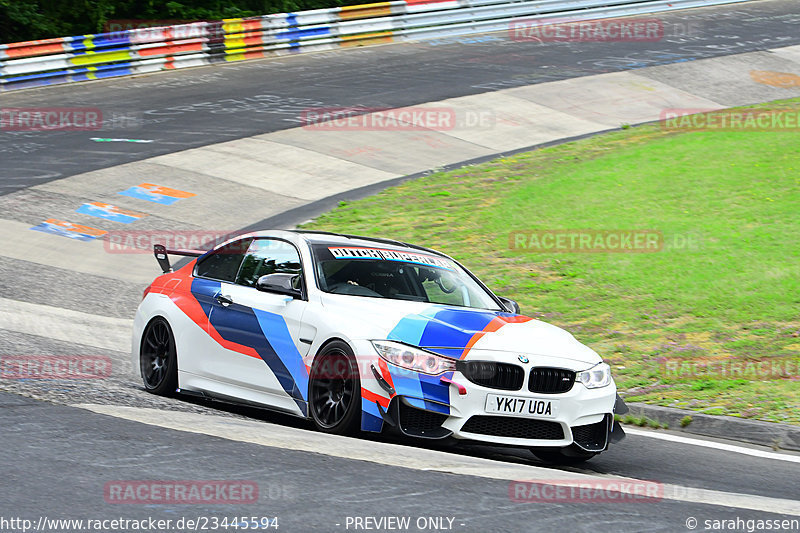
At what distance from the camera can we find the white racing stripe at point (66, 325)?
10.9m

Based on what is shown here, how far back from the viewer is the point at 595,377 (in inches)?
286

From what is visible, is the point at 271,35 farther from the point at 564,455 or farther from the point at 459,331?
the point at 564,455

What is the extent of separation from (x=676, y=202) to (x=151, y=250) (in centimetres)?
826

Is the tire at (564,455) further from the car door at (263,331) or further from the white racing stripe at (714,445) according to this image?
the car door at (263,331)

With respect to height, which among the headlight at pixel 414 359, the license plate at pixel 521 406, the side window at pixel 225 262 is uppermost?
the side window at pixel 225 262

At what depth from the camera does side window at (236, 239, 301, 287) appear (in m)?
8.27

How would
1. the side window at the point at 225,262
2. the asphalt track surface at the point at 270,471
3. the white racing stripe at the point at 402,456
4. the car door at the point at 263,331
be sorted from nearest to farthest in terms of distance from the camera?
the asphalt track surface at the point at 270,471
the white racing stripe at the point at 402,456
the car door at the point at 263,331
the side window at the point at 225,262

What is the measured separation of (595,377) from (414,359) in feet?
4.48

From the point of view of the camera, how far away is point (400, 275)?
8.17 m

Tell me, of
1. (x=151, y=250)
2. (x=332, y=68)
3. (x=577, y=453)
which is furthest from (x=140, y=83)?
(x=577, y=453)

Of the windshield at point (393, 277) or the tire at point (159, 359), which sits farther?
the tire at point (159, 359)

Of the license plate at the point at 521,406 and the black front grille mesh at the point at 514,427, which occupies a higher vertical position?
the license plate at the point at 521,406

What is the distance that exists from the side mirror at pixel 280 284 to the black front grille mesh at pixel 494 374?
1628mm

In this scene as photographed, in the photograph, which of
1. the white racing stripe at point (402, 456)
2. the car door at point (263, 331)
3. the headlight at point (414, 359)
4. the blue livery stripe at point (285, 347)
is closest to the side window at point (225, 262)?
the car door at point (263, 331)
